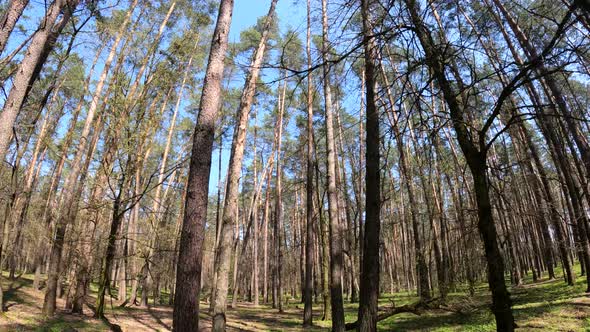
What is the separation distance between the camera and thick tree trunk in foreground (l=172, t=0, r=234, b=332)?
4039 mm

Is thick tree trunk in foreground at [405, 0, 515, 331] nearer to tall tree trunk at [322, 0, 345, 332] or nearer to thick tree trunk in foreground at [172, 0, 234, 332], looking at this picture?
thick tree trunk in foreground at [172, 0, 234, 332]

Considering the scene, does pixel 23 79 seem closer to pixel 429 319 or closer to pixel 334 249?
pixel 334 249

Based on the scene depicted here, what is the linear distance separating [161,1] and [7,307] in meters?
11.6

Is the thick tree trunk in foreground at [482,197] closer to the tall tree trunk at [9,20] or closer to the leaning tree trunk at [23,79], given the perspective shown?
the leaning tree trunk at [23,79]

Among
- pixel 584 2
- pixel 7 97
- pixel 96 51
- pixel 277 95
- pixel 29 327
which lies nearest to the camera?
pixel 584 2

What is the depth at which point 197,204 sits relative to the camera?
4.41 m

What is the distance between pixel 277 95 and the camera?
2064 cm

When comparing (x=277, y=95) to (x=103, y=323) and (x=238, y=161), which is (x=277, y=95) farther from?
(x=103, y=323)

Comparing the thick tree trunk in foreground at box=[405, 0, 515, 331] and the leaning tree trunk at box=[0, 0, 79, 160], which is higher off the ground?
the leaning tree trunk at box=[0, 0, 79, 160]

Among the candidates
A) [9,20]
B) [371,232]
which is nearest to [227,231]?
[371,232]

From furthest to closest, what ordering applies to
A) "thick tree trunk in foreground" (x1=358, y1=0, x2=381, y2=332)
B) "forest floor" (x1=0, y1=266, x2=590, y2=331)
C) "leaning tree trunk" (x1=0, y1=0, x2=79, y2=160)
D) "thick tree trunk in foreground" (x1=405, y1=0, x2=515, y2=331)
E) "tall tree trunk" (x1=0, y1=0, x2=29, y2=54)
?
"forest floor" (x1=0, y1=266, x2=590, y2=331), "tall tree trunk" (x1=0, y1=0, x2=29, y2=54), "leaning tree trunk" (x1=0, y1=0, x2=79, y2=160), "thick tree trunk in foreground" (x1=358, y1=0, x2=381, y2=332), "thick tree trunk in foreground" (x1=405, y1=0, x2=515, y2=331)

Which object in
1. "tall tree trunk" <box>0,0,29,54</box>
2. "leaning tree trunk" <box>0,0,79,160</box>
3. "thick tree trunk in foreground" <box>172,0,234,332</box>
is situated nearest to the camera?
"thick tree trunk in foreground" <box>172,0,234,332</box>

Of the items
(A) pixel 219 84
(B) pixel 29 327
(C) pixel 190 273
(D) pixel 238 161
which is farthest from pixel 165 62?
(B) pixel 29 327

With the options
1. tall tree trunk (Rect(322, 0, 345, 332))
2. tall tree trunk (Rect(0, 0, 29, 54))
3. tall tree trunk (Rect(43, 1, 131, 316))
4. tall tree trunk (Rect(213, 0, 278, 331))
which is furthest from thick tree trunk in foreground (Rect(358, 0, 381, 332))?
tall tree trunk (Rect(43, 1, 131, 316))
